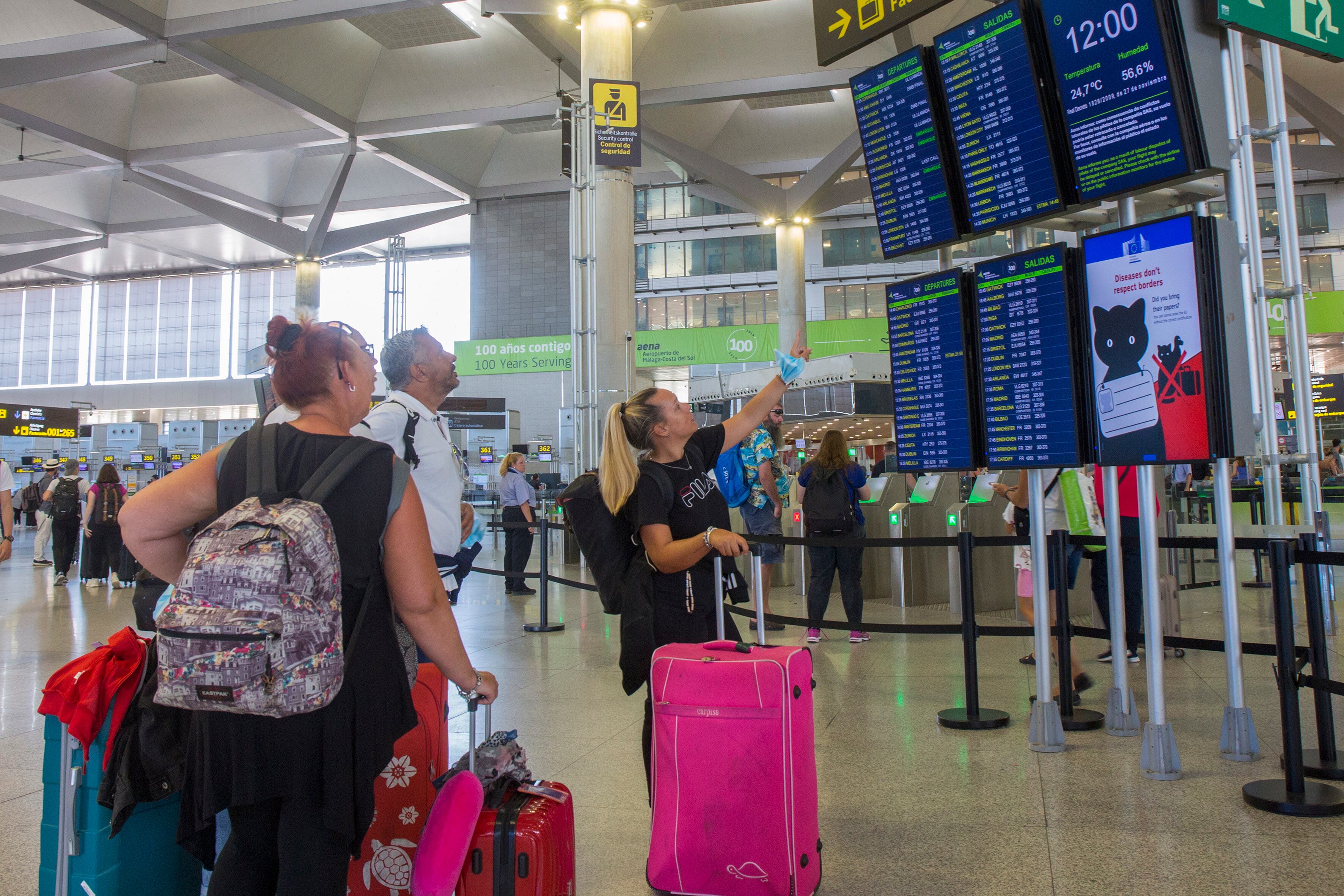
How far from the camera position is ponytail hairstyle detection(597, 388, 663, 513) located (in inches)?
117

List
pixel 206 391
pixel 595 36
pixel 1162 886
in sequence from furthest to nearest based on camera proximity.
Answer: pixel 206 391 → pixel 595 36 → pixel 1162 886

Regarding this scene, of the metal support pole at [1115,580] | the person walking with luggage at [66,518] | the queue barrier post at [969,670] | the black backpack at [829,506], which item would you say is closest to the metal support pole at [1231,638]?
the metal support pole at [1115,580]

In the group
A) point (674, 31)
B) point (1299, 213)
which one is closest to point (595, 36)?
point (674, 31)

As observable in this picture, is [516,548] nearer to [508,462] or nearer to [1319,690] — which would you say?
[508,462]

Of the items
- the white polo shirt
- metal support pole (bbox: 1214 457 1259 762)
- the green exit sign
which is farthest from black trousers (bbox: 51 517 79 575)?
the green exit sign

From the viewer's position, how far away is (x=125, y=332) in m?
43.0

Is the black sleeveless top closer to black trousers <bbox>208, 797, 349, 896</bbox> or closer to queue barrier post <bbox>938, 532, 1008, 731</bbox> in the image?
black trousers <bbox>208, 797, 349, 896</bbox>

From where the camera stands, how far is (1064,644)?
15.2 feet

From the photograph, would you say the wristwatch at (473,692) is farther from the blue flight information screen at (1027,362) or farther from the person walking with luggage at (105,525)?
the person walking with luggage at (105,525)

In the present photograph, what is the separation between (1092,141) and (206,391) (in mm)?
44135

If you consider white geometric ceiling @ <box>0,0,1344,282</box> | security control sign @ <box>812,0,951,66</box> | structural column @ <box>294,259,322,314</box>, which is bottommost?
security control sign @ <box>812,0,951,66</box>

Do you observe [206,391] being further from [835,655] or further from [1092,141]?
[1092,141]

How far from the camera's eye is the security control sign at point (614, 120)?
41.1ft

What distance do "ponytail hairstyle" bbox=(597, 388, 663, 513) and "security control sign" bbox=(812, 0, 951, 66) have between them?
2675mm
